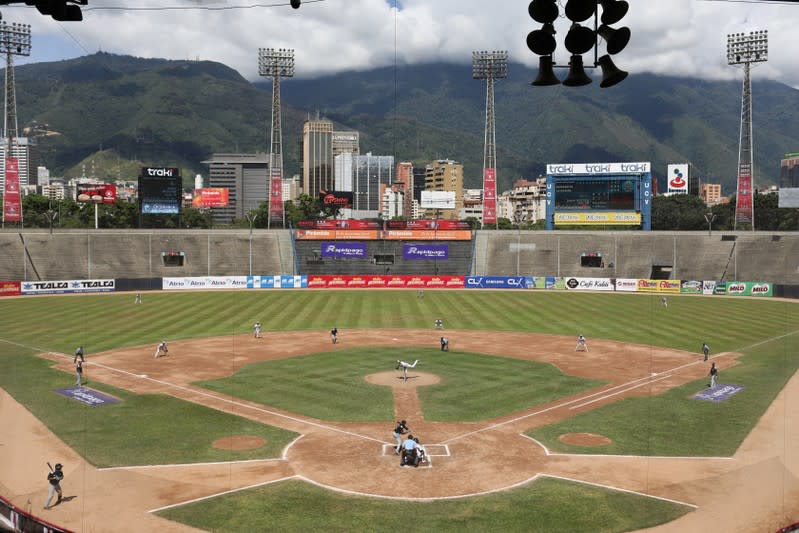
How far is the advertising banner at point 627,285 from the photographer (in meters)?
85.7

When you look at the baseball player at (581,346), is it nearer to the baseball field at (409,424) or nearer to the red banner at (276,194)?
the baseball field at (409,424)

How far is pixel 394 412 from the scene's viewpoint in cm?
2995

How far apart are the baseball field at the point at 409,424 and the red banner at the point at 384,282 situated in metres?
34.2

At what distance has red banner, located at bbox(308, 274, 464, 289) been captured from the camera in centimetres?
8944

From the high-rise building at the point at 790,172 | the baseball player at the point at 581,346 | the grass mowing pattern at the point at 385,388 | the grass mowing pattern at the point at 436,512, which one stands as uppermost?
the high-rise building at the point at 790,172

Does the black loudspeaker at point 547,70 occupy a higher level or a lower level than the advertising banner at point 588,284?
higher

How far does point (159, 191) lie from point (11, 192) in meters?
20.9

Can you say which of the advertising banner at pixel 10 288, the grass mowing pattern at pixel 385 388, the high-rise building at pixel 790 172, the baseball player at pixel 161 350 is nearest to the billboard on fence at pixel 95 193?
the advertising banner at pixel 10 288

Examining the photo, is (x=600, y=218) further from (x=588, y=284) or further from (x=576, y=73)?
(x=576, y=73)

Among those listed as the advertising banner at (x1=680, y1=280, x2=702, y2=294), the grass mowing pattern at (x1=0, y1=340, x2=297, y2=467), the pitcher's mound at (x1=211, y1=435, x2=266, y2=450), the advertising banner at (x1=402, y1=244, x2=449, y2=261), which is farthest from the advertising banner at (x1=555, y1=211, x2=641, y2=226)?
the pitcher's mound at (x1=211, y1=435, x2=266, y2=450)

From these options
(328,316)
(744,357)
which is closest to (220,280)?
(328,316)

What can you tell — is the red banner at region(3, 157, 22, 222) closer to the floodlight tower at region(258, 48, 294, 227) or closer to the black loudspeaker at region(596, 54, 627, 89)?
the floodlight tower at region(258, 48, 294, 227)

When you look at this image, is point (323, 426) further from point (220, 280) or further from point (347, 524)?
point (220, 280)

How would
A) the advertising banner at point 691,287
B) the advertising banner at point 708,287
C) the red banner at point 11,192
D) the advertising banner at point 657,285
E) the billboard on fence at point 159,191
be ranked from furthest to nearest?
the billboard on fence at point 159,191 < the red banner at point 11,192 < the advertising banner at point 657,285 < the advertising banner at point 691,287 < the advertising banner at point 708,287
